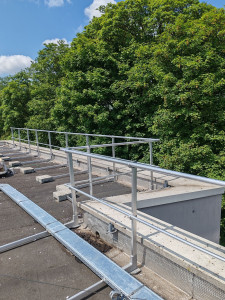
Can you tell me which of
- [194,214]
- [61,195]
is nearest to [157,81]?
[194,214]

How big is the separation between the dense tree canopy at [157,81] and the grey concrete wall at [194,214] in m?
4.39

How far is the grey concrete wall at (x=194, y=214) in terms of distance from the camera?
3896mm

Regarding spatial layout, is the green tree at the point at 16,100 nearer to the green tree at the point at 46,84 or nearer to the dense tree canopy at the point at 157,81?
the green tree at the point at 46,84

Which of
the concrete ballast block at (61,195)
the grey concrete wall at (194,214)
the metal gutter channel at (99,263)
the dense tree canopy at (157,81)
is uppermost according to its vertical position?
the dense tree canopy at (157,81)

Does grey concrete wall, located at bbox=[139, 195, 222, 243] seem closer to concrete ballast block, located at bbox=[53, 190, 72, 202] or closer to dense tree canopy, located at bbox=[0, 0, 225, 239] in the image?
concrete ballast block, located at bbox=[53, 190, 72, 202]

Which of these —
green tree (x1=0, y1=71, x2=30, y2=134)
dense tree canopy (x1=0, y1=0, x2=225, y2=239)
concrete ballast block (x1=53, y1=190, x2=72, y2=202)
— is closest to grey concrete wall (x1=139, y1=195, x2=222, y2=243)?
concrete ballast block (x1=53, y1=190, x2=72, y2=202)

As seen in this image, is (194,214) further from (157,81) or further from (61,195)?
(157,81)

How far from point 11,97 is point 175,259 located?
69.8ft

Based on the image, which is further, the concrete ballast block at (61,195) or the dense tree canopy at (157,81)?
the dense tree canopy at (157,81)

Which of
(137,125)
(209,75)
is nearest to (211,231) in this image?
(209,75)

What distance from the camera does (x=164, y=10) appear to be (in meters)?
11.2

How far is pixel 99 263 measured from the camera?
2.04 meters

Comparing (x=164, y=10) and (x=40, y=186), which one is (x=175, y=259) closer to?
(x=40, y=186)

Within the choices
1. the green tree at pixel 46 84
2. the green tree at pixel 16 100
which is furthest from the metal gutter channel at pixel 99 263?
the green tree at pixel 16 100
